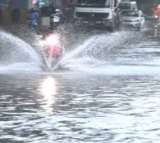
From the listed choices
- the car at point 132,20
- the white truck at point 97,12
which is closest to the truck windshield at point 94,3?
the white truck at point 97,12

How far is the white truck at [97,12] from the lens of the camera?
4994 cm

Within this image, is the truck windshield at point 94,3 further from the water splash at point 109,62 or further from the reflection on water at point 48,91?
the reflection on water at point 48,91

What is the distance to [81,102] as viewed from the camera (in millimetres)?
13562

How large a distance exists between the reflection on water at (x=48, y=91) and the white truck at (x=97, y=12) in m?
32.1

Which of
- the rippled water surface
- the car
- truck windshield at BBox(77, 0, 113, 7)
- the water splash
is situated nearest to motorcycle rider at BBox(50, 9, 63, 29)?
truck windshield at BBox(77, 0, 113, 7)

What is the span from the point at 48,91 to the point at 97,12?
35.1 meters

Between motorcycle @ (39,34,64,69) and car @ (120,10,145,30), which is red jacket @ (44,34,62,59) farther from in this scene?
car @ (120,10,145,30)

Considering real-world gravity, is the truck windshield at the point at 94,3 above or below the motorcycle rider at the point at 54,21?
above

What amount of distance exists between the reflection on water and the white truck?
32.1 meters

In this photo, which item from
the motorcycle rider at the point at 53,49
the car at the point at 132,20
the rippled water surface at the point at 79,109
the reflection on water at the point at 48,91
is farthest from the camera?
the car at the point at 132,20

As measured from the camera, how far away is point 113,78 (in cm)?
1811

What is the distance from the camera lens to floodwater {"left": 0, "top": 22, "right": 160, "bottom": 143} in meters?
10.2

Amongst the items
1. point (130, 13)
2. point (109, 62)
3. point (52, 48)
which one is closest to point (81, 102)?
point (52, 48)

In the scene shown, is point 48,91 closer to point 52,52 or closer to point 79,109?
point 79,109
